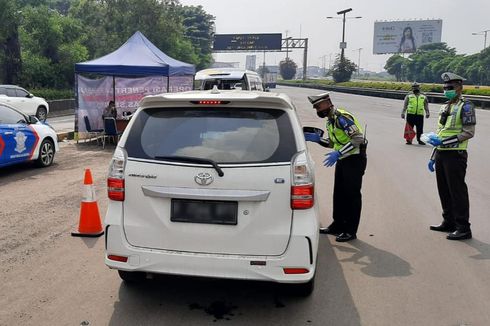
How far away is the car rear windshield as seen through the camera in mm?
3676

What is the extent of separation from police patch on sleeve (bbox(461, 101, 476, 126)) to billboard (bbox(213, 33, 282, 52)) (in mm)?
82369

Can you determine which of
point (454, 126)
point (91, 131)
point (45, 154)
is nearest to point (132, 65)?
point (91, 131)

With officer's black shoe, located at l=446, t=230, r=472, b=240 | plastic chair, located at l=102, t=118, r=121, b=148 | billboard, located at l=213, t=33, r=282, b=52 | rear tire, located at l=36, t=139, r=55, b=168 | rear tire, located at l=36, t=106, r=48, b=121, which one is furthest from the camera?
billboard, located at l=213, t=33, r=282, b=52

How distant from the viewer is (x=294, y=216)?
3598 millimetres

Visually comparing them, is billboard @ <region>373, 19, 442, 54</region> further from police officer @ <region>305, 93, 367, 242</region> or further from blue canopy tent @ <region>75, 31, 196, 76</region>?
police officer @ <region>305, 93, 367, 242</region>

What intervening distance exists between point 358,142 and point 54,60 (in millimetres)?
30484

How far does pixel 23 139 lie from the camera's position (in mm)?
9609

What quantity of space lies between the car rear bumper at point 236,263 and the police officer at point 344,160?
2042mm

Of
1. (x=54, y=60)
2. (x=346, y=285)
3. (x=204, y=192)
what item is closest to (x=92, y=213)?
(x=204, y=192)

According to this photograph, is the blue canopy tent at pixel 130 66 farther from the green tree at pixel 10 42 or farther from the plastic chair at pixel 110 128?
the green tree at pixel 10 42

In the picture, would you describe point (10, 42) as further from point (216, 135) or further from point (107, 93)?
point (216, 135)

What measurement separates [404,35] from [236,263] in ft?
398

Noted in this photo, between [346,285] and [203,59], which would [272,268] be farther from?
[203,59]

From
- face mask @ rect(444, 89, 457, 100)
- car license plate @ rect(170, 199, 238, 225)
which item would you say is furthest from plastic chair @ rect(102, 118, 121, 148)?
car license plate @ rect(170, 199, 238, 225)
